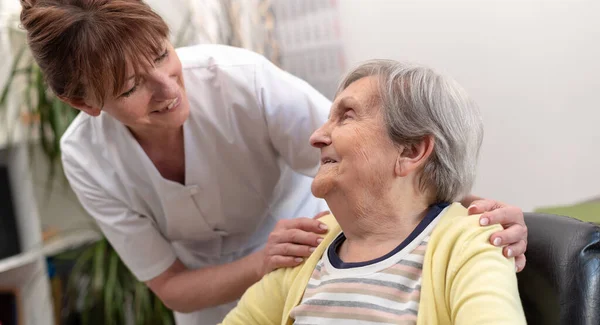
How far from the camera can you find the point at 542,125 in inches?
89.4

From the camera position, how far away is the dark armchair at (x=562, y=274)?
104cm

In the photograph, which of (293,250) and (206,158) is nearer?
(293,250)

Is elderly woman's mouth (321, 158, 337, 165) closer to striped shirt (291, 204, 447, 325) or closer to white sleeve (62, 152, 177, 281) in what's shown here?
striped shirt (291, 204, 447, 325)

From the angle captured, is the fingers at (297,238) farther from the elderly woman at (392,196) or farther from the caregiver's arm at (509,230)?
the caregiver's arm at (509,230)

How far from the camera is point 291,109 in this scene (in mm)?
1607

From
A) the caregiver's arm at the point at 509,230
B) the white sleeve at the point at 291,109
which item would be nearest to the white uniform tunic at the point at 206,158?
the white sleeve at the point at 291,109

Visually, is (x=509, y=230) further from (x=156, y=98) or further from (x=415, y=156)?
(x=156, y=98)

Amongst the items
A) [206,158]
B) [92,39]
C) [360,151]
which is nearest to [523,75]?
[206,158]

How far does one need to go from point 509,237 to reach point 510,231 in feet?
0.04

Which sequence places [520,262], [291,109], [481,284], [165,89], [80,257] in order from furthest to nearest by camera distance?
[80,257], [291,109], [165,89], [520,262], [481,284]

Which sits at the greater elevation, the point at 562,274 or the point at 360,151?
the point at 360,151

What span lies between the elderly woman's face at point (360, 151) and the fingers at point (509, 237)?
23 centimetres

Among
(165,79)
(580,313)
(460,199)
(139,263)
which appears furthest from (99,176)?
(580,313)

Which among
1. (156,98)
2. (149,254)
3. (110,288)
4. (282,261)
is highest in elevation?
(156,98)
